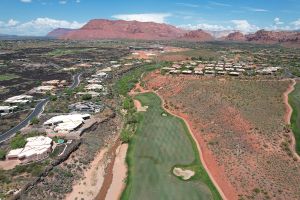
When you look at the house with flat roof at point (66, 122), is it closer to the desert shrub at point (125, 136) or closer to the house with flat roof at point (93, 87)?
the desert shrub at point (125, 136)

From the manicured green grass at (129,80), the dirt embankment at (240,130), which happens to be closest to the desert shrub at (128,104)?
the dirt embankment at (240,130)

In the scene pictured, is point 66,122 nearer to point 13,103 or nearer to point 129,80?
point 13,103

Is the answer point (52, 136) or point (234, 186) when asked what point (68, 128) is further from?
point (234, 186)

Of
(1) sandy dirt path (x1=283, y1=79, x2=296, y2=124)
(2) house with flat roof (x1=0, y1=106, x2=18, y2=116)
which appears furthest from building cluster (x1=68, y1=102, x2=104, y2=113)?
(1) sandy dirt path (x1=283, y1=79, x2=296, y2=124)

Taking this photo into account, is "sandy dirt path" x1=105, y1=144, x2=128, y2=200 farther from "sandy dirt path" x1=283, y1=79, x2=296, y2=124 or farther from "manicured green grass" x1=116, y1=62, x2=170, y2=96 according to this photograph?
"manicured green grass" x1=116, y1=62, x2=170, y2=96

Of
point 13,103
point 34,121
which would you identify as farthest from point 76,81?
point 34,121

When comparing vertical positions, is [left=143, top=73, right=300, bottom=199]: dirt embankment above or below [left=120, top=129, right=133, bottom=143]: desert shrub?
above
